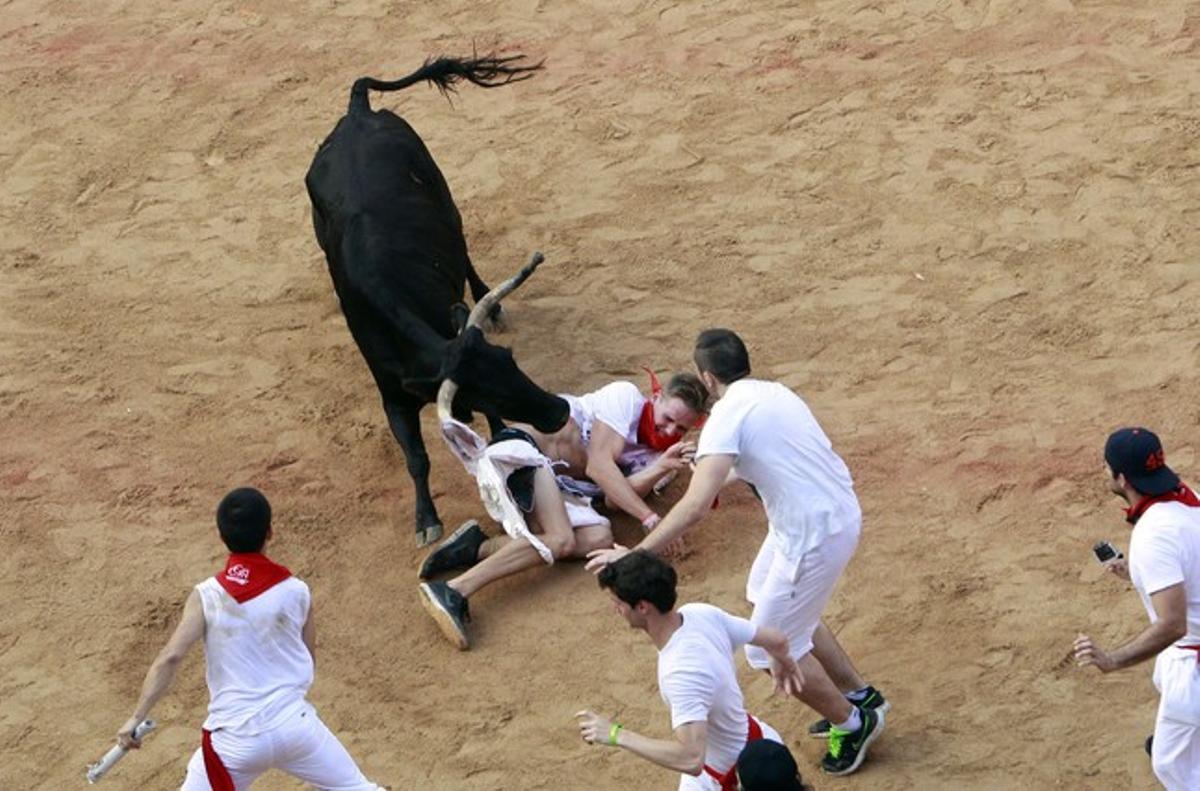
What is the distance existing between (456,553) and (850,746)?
2.66 metres

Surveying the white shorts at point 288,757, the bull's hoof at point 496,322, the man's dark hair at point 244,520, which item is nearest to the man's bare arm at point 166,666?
the man's dark hair at point 244,520

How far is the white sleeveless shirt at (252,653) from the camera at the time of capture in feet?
27.2

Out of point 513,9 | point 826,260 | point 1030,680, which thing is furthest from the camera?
point 513,9

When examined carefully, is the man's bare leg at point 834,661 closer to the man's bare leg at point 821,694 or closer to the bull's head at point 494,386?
the man's bare leg at point 821,694

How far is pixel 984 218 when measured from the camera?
13.6 metres

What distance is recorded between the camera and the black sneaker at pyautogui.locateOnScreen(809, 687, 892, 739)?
9462 mm

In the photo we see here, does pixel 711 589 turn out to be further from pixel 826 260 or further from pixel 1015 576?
pixel 826 260

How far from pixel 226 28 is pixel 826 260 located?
6233 millimetres

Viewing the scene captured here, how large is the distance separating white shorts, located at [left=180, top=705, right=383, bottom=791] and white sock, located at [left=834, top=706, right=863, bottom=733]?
2.15 metres

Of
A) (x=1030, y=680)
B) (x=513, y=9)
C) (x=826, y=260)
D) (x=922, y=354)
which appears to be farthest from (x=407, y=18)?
(x=1030, y=680)

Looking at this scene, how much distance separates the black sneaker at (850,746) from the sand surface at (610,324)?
0.08m

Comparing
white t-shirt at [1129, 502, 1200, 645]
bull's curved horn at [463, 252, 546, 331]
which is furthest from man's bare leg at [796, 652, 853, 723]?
bull's curved horn at [463, 252, 546, 331]

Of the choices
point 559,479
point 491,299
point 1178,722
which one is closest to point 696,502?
point 1178,722

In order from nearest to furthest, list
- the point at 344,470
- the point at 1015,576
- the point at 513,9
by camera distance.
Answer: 1. the point at 1015,576
2. the point at 344,470
3. the point at 513,9
